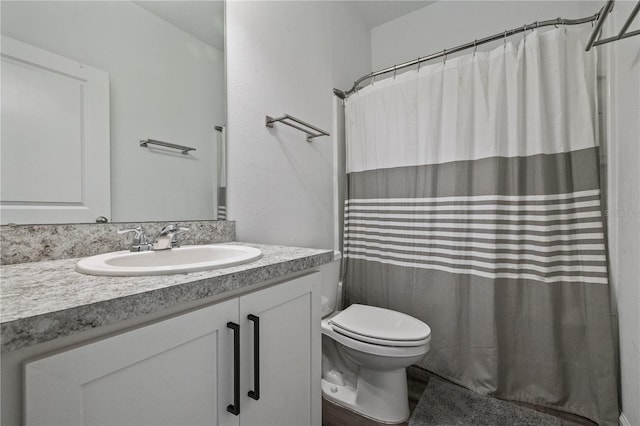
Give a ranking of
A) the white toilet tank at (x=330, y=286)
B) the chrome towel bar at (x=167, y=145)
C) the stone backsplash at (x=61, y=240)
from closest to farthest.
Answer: the stone backsplash at (x=61, y=240) → the chrome towel bar at (x=167, y=145) → the white toilet tank at (x=330, y=286)

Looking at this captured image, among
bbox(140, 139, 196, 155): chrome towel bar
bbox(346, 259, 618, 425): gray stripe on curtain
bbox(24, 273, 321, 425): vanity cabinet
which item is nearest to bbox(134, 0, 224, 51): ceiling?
bbox(140, 139, 196, 155): chrome towel bar

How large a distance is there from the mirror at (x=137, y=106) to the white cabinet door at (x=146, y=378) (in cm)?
58

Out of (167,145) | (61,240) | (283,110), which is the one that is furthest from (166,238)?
(283,110)

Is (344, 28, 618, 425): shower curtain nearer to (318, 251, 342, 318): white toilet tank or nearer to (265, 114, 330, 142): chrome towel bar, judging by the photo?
(318, 251, 342, 318): white toilet tank

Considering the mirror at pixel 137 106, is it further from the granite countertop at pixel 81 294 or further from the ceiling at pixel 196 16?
the granite countertop at pixel 81 294

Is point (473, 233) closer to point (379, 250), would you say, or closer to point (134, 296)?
point (379, 250)

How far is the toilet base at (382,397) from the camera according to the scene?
1282mm

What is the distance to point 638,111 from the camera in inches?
39.6

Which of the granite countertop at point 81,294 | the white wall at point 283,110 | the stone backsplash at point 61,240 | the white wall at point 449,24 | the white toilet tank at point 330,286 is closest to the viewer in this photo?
the granite countertop at point 81,294

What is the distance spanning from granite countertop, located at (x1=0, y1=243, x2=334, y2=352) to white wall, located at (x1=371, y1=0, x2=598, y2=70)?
221 centimetres

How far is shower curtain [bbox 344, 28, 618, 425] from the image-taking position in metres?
1.25

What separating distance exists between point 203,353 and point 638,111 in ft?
5.45

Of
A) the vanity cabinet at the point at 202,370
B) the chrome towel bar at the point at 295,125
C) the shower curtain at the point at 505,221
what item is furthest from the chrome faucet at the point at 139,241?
the shower curtain at the point at 505,221

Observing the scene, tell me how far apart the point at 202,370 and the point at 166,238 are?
1.61ft
